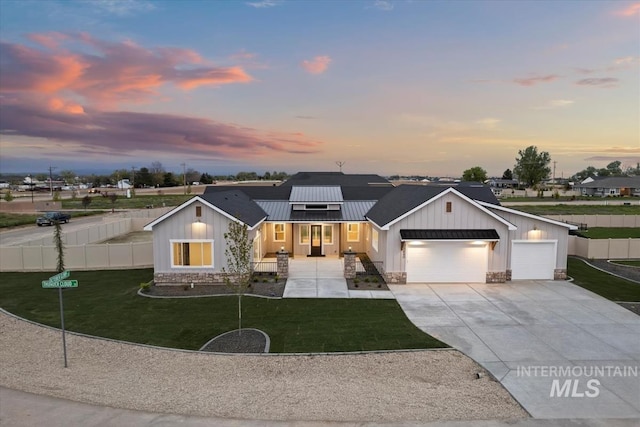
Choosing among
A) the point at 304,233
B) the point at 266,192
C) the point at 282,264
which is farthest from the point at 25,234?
the point at 282,264

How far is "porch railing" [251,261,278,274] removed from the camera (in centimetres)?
2140

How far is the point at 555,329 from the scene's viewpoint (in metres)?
13.4

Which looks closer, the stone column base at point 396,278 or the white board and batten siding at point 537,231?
the stone column base at point 396,278

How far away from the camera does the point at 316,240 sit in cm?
2592

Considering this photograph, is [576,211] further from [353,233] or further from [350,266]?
[350,266]

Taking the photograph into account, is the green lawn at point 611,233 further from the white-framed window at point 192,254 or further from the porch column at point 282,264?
the white-framed window at point 192,254

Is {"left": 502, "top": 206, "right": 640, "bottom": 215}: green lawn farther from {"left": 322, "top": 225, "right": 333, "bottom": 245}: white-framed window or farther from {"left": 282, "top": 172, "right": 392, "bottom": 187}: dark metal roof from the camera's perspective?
{"left": 322, "top": 225, "right": 333, "bottom": 245}: white-framed window

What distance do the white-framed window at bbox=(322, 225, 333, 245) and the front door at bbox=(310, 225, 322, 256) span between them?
0.92 ft

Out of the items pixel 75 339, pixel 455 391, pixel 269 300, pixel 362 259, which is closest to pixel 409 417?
pixel 455 391

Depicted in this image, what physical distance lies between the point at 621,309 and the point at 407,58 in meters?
21.8

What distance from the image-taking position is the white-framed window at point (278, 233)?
26.6 m

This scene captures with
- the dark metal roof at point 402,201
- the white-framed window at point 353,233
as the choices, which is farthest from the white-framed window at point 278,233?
the dark metal roof at point 402,201

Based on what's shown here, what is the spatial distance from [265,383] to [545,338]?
375 inches

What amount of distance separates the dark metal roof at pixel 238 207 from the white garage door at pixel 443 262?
9.00 meters
